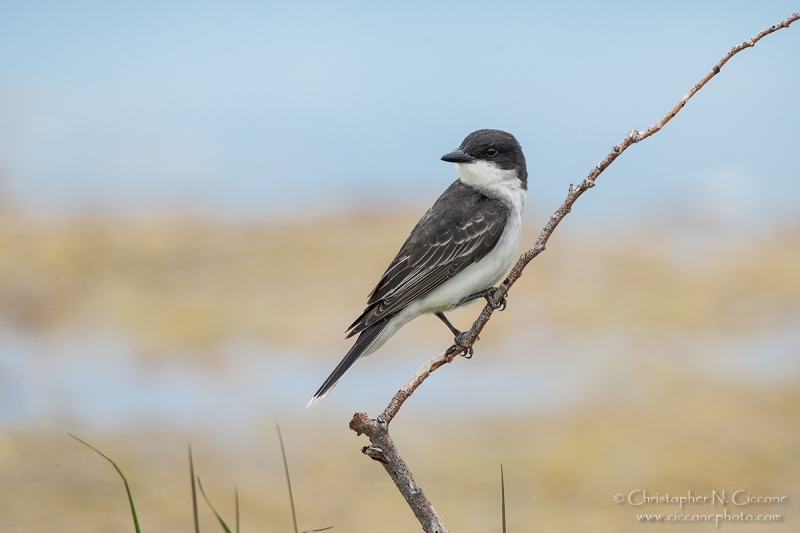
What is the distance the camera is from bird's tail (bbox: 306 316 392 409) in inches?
216

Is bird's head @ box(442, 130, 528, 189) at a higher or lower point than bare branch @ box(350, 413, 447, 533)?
higher

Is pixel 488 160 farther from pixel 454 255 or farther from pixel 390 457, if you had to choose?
pixel 390 457

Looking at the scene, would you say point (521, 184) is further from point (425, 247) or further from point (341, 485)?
point (341, 485)

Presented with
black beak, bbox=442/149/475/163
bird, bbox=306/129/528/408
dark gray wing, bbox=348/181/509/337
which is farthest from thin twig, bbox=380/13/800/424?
black beak, bbox=442/149/475/163

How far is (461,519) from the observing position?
12.7 meters

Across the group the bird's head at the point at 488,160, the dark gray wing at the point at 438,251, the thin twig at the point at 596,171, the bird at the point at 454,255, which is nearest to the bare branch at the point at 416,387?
the thin twig at the point at 596,171

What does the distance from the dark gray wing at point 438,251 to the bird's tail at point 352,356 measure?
0.06m

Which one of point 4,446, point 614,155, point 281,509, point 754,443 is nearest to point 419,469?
point 281,509

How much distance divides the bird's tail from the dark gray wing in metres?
0.06

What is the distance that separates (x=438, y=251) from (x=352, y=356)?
1.15 meters

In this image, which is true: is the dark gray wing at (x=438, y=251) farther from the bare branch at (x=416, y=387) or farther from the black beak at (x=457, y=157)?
A: the bare branch at (x=416, y=387)

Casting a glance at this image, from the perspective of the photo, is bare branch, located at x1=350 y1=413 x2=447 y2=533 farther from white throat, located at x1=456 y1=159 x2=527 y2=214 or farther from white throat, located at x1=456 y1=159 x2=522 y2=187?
white throat, located at x1=456 y1=159 x2=522 y2=187

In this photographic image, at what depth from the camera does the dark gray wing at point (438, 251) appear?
6211mm

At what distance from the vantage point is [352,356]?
588 centimetres
